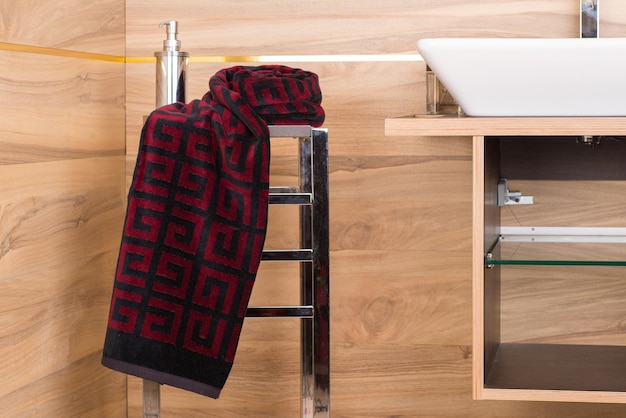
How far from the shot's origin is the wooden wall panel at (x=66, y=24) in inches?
69.5

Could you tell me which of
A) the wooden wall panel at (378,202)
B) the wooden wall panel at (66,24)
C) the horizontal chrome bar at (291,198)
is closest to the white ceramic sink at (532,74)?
the horizontal chrome bar at (291,198)

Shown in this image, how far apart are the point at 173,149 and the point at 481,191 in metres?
0.59

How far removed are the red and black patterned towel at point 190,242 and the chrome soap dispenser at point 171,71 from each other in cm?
22

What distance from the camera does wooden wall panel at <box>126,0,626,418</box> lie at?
2.25m

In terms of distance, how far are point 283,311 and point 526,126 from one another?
2.03 ft

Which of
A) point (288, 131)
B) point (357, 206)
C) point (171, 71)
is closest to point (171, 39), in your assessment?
point (171, 71)

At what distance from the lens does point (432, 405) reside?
230cm

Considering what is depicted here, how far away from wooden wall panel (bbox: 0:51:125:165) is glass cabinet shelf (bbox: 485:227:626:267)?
947mm

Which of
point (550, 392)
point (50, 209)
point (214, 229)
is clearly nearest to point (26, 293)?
point (50, 209)

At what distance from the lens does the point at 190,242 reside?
5.74 feet

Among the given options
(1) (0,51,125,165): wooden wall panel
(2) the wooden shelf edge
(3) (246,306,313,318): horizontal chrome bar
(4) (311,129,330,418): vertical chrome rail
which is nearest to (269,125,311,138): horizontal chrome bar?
(4) (311,129,330,418): vertical chrome rail

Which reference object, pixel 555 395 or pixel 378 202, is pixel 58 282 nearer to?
pixel 378 202

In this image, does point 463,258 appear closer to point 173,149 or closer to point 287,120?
point 287,120

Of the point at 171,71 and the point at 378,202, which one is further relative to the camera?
the point at 378,202
